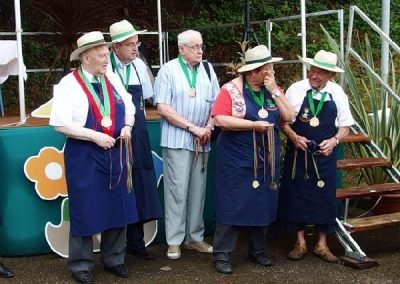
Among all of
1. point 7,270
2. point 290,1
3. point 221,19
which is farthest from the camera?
point 290,1

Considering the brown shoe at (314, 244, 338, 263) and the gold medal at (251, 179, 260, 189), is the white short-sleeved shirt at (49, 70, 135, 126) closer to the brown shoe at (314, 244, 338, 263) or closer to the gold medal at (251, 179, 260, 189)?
the gold medal at (251, 179, 260, 189)

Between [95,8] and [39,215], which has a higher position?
[95,8]

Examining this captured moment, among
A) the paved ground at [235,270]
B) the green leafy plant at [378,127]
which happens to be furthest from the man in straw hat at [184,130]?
the green leafy plant at [378,127]

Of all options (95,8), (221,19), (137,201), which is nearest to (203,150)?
(137,201)

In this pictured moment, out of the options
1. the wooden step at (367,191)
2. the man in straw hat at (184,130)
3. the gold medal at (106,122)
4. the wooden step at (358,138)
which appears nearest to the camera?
the gold medal at (106,122)

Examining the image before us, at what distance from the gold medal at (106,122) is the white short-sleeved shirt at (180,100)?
65 centimetres

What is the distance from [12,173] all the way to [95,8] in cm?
289

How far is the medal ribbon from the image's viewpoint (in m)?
4.47

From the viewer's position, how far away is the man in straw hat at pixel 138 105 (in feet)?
16.1

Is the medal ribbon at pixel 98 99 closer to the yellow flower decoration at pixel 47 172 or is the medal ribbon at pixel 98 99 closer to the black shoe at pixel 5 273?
the yellow flower decoration at pixel 47 172

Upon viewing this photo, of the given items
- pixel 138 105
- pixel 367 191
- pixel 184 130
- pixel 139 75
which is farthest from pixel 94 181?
pixel 367 191

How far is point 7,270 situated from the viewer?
4.82 meters

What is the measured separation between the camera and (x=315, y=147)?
198 inches

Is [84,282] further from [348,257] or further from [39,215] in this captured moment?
[348,257]
